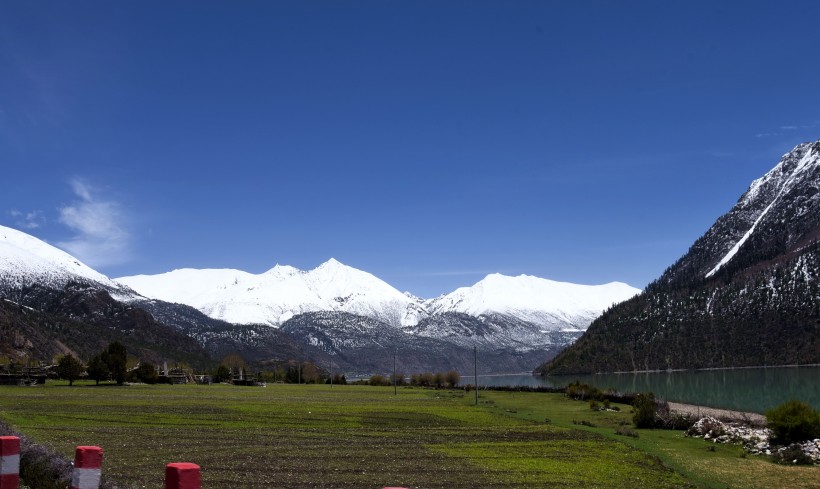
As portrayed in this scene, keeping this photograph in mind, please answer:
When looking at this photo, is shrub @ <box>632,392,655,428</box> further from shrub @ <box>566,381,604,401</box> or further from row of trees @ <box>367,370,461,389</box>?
row of trees @ <box>367,370,461,389</box>

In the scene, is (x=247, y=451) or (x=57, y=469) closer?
(x=57, y=469)

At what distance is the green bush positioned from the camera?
3600 centimetres

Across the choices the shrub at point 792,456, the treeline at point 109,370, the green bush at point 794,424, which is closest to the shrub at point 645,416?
the green bush at point 794,424

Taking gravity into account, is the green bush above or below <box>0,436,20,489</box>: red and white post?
below

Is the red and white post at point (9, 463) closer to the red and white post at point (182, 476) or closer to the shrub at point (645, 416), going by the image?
the red and white post at point (182, 476)

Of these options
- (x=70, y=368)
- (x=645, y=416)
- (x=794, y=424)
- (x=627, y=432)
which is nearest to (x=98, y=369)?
(x=70, y=368)

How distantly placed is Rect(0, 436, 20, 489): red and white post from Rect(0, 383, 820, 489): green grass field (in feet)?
30.7

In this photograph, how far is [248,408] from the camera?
186ft

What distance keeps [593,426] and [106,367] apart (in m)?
74.6

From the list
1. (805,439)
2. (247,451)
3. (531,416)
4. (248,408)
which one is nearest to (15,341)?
(248,408)

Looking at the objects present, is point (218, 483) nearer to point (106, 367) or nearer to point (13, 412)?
point (13, 412)

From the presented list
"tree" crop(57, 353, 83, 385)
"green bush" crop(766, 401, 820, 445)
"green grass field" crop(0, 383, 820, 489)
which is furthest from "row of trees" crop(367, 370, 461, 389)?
"green bush" crop(766, 401, 820, 445)

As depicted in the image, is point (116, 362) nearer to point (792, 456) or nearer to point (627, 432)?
Result: point (627, 432)

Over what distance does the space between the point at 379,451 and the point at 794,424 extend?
21.2 m
